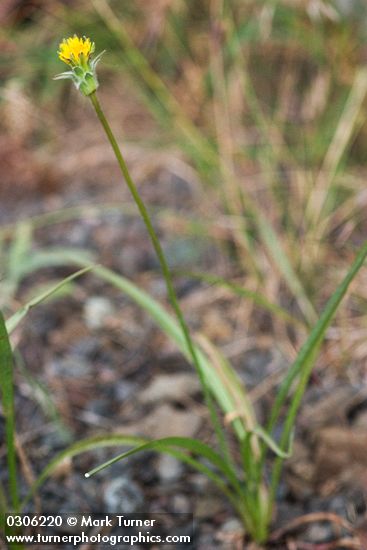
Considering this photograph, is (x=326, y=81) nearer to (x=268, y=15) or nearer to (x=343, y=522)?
(x=268, y=15)

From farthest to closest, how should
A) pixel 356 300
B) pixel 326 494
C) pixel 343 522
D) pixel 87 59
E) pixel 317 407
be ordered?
pixel 356 300 < pixel 317 407 < pixel 326 494 < pixel 343 522 < pixel 87 59

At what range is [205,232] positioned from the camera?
1696mm

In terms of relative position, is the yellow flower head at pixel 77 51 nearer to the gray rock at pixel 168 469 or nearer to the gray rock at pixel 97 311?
the gray rock at pixel 168 469

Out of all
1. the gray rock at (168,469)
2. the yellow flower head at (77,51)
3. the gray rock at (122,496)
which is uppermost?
the yellow flower head at (77,51)

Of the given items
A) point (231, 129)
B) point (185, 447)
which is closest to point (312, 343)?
point (185, 447)

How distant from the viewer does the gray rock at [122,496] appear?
1.15 m

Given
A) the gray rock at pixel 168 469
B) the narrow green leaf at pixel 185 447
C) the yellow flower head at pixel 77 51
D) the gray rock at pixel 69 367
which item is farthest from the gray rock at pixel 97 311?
the yellow flower head at pixel 77 51

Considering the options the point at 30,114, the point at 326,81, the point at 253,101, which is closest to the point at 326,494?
the point at 253,101

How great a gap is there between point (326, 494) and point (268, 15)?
1.10m

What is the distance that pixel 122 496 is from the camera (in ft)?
3.85

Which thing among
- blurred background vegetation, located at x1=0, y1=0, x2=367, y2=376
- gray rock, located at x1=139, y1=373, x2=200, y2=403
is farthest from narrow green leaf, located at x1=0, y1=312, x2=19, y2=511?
blurred background vegetation, located at x1=0, y1=0, x2=367, y2=376

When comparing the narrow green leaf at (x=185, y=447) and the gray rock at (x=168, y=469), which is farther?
the gray rock at (x=168, y=469)

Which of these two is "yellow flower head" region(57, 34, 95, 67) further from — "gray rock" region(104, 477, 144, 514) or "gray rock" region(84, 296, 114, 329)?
"gray rock" region(84, 296, 114, 329)

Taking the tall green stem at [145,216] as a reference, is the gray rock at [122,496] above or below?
below
